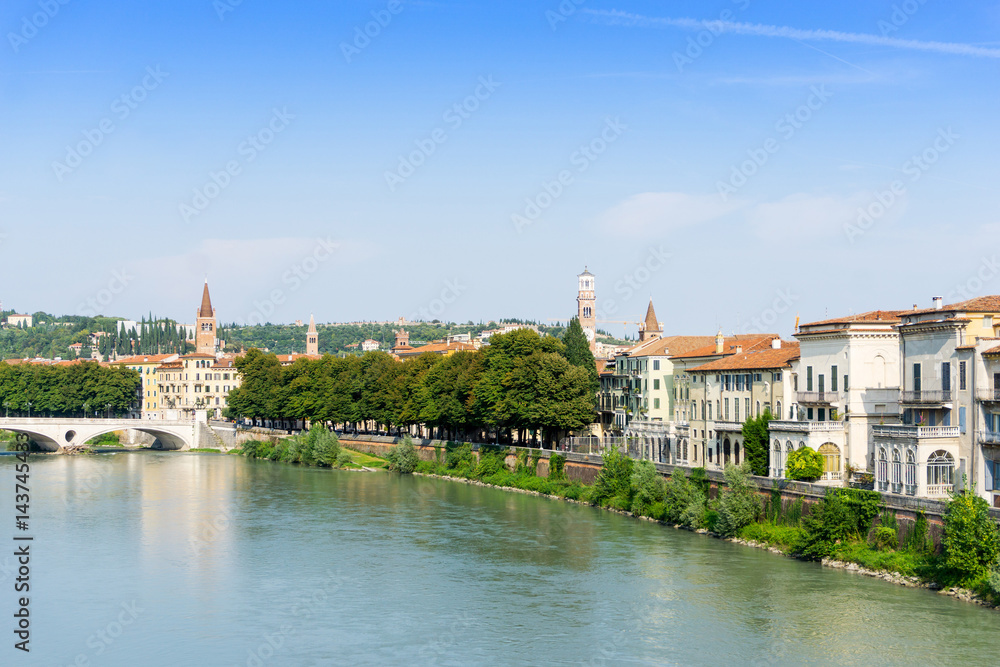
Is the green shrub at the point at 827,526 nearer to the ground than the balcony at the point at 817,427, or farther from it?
nearer to the ground

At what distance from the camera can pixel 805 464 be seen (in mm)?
44062

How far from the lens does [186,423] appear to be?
105 m

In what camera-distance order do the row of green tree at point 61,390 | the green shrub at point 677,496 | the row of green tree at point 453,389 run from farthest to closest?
the row of green tree at point 61,390, the row of green tree at point 453,389, the green shrub at point 677,496

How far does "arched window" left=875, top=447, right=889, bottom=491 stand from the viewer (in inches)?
1563

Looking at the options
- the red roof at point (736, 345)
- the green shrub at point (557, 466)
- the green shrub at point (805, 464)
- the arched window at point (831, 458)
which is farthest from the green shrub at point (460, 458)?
the arched window at point (831, 458)

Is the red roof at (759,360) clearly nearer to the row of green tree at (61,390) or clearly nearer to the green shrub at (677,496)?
the green shrub at (677,496)

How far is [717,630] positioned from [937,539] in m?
8.87

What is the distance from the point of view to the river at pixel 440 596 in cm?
2986

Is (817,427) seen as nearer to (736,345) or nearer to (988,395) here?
(988,395)

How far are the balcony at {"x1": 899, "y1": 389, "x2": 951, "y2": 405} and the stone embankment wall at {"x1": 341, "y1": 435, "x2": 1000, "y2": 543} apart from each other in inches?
161

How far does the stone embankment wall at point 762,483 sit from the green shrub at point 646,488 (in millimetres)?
1097

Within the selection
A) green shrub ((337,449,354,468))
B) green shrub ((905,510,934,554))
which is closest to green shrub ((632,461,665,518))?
green shrub ((905,510,934,554))

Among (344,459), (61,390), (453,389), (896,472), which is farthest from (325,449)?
(896,472)

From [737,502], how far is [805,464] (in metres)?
3.13
